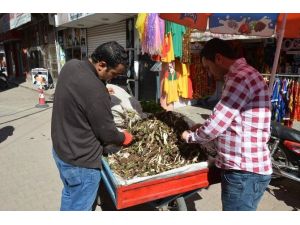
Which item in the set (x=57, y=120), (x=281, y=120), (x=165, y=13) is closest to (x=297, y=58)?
(x=281, y=120)

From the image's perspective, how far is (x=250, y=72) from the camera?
2.02 m

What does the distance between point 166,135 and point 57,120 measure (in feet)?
3.38

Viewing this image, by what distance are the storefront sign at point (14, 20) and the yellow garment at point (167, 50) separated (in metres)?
11.7

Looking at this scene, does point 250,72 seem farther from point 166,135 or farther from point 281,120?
point 281,120

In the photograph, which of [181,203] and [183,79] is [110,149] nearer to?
[181,203]

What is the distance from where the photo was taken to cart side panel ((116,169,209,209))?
2135 millimetres

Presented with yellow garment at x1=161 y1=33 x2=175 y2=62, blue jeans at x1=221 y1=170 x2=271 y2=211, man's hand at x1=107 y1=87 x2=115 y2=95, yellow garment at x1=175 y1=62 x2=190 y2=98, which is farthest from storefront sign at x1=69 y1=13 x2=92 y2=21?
blue jeans at x1=221 y1=170 x2=271 y2=211

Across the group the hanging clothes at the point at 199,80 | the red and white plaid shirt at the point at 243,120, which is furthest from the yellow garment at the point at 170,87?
the red and white plaid shirt at the point at 243,120

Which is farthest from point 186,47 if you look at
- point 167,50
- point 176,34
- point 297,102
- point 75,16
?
point 75,16

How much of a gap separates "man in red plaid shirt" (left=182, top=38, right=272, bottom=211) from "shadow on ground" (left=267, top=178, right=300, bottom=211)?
1947 millimetres

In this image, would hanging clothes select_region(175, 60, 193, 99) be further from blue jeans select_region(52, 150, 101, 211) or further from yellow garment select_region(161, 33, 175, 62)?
blue jeans select_region(52, 150, 101, 211)

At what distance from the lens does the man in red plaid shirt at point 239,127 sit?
78.8 inches

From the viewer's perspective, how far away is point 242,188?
2164 mm

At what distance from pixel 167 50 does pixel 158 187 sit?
5554 mm
